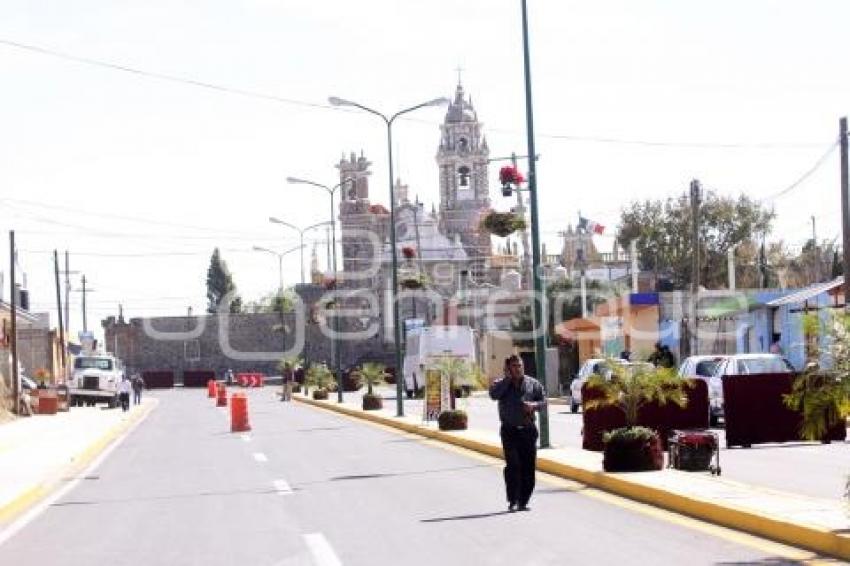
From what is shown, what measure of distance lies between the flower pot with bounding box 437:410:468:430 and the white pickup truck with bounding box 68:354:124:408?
42.8m

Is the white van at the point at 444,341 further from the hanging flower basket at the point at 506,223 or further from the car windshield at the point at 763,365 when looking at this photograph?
the hanging flower basket at the point at 506,223

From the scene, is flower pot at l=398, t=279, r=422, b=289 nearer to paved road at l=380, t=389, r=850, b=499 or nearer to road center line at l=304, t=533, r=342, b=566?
paved road at l=380, t=389, r=850, b=499

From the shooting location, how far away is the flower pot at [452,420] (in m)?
33.4

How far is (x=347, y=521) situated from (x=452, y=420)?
59.5ft

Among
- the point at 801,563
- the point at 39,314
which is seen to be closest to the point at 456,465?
the point at 801,563

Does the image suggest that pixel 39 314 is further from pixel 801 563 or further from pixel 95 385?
pixel 801 563

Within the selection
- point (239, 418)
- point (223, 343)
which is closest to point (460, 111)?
point (223, 343)

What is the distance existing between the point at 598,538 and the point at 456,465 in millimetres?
10827

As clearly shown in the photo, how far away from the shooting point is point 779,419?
2545 centimetres

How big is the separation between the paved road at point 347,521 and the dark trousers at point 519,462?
0.30 m

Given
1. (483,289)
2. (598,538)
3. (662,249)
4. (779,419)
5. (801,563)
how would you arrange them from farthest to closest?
1. (483,289)
2. (662,249)
3. (779,419)
4. (598,538)
5. (801,563)

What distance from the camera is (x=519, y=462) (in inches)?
622

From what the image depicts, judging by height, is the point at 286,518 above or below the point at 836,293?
below

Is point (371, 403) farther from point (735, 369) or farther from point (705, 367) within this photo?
point (735, 369)
